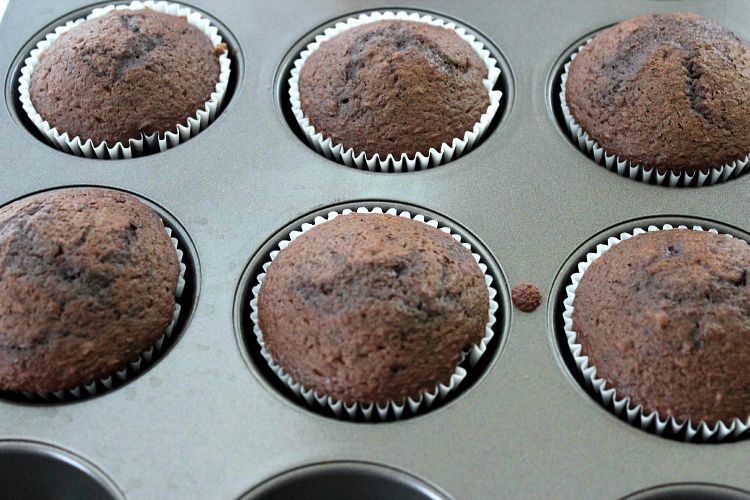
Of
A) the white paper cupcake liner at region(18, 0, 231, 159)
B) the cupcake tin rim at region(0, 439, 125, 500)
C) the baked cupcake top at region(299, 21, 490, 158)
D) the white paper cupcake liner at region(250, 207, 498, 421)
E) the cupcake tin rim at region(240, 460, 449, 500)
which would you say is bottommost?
the cupcake tin rim at region(0, 439, 125, 500)

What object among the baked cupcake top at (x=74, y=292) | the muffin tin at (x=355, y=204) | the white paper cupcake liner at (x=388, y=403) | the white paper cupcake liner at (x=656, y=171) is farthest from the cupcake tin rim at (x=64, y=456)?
the white paper cupcake liner at (x=656, y=171)

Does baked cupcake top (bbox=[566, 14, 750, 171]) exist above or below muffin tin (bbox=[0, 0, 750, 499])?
above

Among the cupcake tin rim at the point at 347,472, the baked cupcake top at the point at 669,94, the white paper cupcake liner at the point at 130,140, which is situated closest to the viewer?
the cupcake tin rim at the point at 347,472

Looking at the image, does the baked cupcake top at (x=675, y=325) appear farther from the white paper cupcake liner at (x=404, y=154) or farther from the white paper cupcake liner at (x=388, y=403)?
the white paper cupcake liner at (x=404, y=154)

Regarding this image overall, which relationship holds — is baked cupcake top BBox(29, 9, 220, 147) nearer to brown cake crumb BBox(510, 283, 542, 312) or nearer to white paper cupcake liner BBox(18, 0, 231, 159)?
white paper cupcake liner BBox(18, 0, 231, 159)

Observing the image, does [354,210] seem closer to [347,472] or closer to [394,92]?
[394,92]

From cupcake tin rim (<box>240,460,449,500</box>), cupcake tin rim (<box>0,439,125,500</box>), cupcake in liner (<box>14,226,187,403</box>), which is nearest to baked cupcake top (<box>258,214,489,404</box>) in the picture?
cupcake tin rim (<box>240,460,449,500</box>)

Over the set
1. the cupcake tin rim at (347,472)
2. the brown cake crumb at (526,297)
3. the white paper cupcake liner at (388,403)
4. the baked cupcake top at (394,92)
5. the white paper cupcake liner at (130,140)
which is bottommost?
the cupcake tin rim at (347,472)

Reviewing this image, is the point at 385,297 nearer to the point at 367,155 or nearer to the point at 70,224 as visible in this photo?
the point at 367,155
